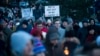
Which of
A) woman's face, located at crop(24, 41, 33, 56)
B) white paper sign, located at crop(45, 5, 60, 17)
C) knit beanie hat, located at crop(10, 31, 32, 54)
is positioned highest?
knit beanie hat, located at crop(10, 31, 32, 54)

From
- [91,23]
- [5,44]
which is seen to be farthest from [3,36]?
[91,23]

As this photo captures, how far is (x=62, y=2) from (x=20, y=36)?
20443 millimetres

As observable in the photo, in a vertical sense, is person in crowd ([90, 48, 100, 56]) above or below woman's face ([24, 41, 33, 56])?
above

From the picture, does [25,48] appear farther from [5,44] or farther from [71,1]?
[71,1]

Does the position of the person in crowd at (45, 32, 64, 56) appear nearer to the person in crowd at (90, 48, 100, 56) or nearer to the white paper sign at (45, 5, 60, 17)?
the person in crowd at (90, 48, 100, 56)

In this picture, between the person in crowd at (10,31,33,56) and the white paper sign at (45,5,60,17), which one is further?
the white paper sign at (45,5,60,17)

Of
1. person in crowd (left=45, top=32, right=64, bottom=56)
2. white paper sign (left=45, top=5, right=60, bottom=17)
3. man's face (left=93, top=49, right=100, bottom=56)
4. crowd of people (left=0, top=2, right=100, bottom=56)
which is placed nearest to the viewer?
man's face (left=93, top=49, right=100, bottom=56)

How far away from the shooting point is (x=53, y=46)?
8.12m

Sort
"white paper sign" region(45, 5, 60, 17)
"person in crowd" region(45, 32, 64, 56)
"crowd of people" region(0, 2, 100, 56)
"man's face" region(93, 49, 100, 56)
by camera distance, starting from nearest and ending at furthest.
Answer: "man's face" region(93, 49, 100, 56), "crowd of people" region(0, 2, 100, 56), "person in crowd" region(45, 32, 64, 56), "white paper sign" region(45, 5, 60, 17)

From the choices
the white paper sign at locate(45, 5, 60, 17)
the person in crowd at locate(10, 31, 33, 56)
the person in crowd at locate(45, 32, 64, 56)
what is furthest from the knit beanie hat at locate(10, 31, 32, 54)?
the white paper sign at locate(45, 5, 60, 17)

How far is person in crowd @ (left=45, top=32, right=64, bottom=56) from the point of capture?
26.1ft

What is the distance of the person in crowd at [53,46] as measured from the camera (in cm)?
794

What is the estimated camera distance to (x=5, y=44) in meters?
9.34

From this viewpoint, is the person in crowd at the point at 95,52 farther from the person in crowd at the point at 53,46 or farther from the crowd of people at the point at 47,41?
the person in crowd at the point at 53,46
